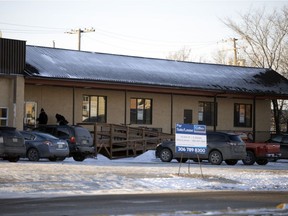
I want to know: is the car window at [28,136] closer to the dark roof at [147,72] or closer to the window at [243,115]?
the dark roof at [147,72]

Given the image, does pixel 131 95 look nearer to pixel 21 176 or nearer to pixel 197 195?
pixel 21 176

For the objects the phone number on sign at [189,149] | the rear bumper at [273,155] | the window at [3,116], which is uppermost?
the window at [3,116]

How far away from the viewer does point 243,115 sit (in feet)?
173

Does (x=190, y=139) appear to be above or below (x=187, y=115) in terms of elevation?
below

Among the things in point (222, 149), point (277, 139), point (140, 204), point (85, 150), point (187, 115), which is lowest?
point (140, 204)

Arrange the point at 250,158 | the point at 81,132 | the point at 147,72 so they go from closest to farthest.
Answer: the point at 81,132, the point at 250,158, the point at 147,72

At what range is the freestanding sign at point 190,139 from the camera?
26047mm

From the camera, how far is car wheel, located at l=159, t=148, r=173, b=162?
3616 centimetres

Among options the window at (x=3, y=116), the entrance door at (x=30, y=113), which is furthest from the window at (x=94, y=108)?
the window at (x=3, y=116)

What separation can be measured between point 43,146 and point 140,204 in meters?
16.2

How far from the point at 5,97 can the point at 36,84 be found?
3827 mm

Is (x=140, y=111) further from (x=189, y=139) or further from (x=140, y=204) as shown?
(x=140, y=204)

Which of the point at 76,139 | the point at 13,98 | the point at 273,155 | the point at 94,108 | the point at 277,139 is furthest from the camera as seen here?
the point at 94,108

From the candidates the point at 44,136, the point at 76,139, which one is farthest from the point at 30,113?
the point at 44,136
